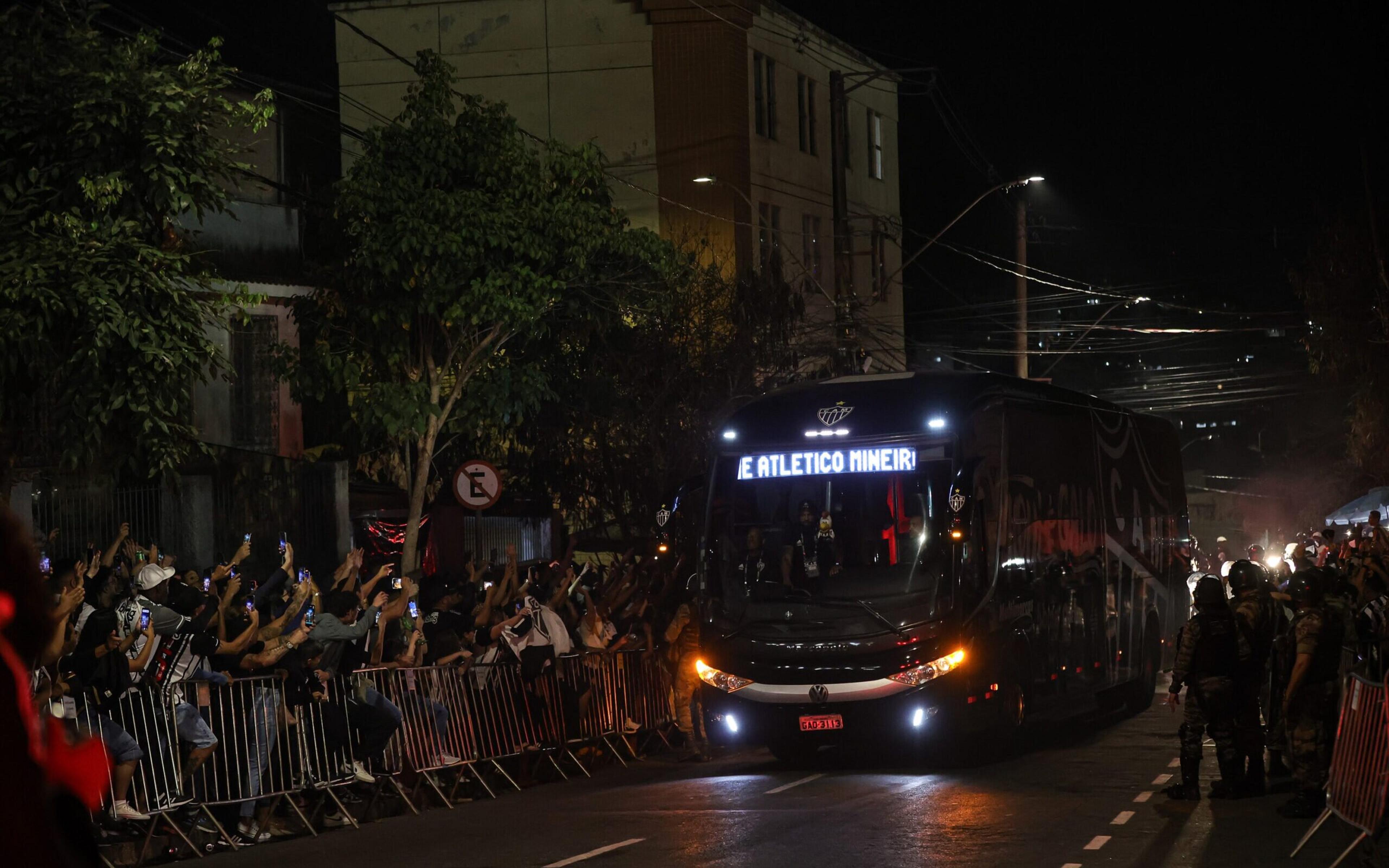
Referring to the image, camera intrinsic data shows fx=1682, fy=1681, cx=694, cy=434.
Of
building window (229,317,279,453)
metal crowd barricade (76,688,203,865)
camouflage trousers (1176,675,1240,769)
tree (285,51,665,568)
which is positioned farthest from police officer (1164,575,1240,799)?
building window (229,317,279,453)

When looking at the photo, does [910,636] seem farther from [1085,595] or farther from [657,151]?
[657,151]

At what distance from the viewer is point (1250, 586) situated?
13.6 meters

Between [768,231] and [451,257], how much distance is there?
20.2m

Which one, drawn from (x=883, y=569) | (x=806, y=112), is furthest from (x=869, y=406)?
(x=806, y=112)

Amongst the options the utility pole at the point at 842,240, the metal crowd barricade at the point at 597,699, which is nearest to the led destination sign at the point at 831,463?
the metal crowd barricade at the point at 597,699

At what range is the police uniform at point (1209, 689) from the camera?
1306 centimetres

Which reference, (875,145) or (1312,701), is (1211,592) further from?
(875,145)

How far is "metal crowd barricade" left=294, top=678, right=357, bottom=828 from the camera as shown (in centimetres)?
1328

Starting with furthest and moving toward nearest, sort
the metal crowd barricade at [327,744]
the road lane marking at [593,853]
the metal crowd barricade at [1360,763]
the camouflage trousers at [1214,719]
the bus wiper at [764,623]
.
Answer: the bus wiper at [764,623] < the metal crowd barricade at [327,744] < the camouflage trousers at [1214,719] < the road lane marking at [593,853] < the metal crowd barricade at [1360,763]

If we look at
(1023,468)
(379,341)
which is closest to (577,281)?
(379,341)

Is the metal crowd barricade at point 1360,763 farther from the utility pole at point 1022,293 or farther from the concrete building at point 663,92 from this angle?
the concrete building at point 663,92

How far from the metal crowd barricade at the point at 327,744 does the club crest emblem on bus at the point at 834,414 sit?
5329 mm

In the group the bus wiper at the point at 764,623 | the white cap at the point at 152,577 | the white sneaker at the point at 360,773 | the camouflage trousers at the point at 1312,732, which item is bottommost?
the white sneaker at the point at 360,773

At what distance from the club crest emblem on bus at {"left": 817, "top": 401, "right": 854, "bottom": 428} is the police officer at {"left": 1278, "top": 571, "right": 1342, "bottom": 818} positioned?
518cm
